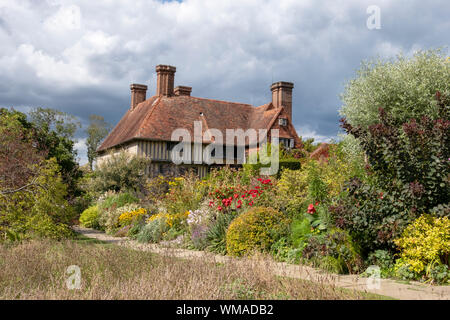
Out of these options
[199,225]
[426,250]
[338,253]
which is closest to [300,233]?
[338,253]

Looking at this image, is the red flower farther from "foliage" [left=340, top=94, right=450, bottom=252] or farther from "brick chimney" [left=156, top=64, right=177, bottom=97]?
"brick chimney" [left=156, top=64, right=177, bottom=97]

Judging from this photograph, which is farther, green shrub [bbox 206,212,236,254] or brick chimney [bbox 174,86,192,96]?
brick chimney [bbox 174,86,192,96]

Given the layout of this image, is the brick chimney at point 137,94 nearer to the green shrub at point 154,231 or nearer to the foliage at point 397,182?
the green shrub at point 154,231

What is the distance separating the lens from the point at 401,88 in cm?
1358

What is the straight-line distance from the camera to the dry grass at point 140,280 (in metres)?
4.05

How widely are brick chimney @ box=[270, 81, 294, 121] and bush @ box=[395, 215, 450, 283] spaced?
24642 millimetres

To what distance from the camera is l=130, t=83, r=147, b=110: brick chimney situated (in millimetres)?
33750

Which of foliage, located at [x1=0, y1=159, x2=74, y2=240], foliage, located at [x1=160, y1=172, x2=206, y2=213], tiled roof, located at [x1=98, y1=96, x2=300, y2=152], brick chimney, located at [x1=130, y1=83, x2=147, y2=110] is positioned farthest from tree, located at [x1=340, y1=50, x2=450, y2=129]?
brick chimney, located at [x1=130, y1=83, x2=147, y2=110]

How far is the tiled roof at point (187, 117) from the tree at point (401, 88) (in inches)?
527

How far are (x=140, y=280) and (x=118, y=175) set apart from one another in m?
14.7

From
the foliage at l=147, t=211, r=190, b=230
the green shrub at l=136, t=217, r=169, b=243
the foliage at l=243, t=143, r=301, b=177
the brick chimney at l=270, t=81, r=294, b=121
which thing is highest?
the brick chimney at l=270, t=81, r=294, b=121

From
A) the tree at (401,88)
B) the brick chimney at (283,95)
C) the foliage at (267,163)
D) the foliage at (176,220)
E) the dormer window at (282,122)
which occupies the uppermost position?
the brick chimney at (283,95)

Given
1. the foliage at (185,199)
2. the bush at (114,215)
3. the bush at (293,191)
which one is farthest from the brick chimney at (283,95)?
the bush at (293,191)
